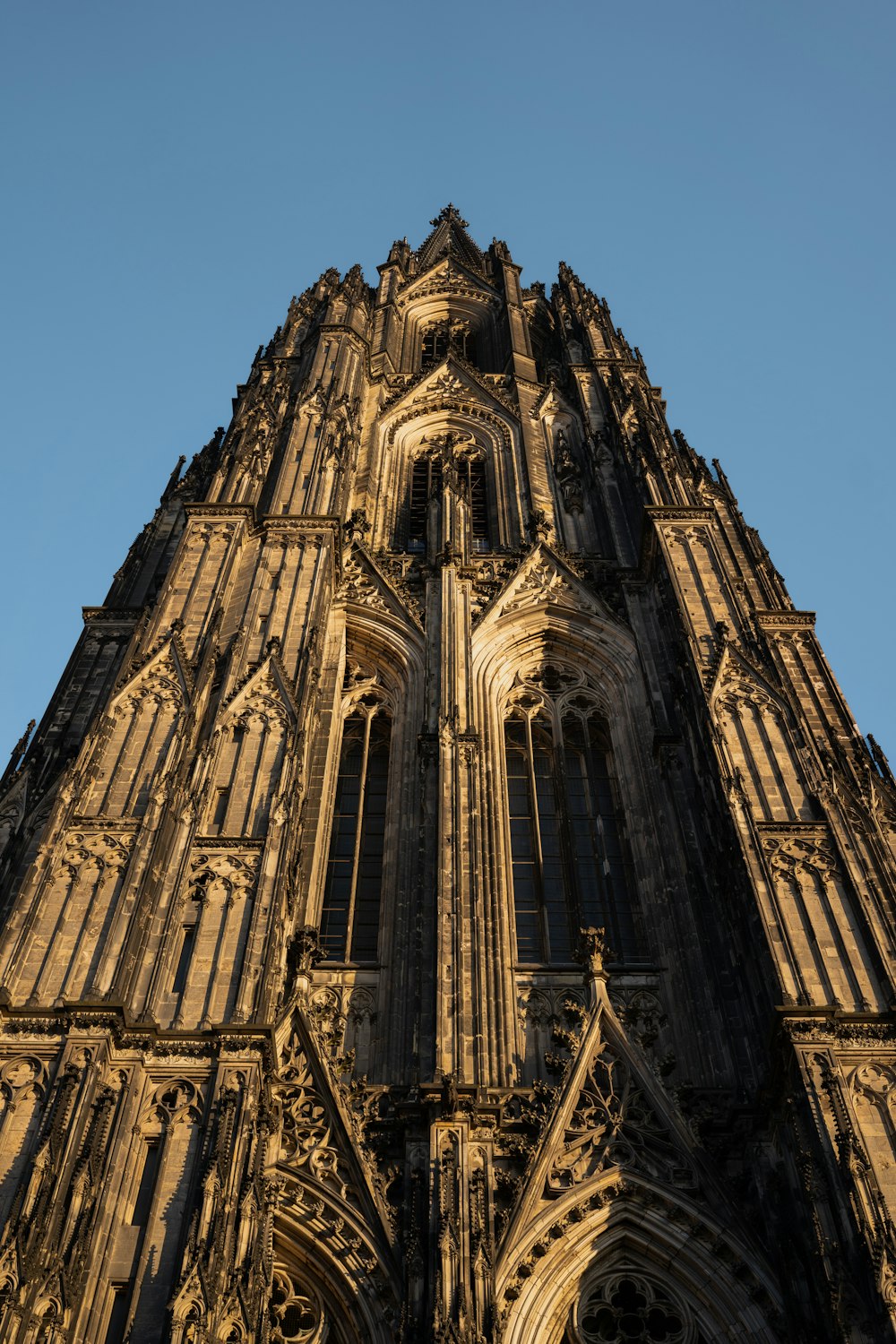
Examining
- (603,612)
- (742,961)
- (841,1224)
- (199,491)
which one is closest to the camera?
(841,1224)

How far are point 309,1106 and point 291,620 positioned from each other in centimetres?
864

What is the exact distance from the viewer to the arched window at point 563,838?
19.8 m

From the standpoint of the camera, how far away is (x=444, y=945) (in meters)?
17.6

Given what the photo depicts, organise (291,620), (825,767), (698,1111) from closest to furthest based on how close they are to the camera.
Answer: (698,1111) → (825,767) → (291,620)

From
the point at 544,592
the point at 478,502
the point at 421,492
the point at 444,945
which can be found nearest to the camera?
the point at 444,945

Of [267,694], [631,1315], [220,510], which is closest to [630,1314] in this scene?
[631,1315]

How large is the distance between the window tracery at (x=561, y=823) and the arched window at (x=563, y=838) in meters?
0.01

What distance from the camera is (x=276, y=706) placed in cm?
1995

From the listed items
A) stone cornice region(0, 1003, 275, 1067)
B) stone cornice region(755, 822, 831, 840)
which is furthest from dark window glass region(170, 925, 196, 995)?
stone cornice region(755, 822, 831, 840)

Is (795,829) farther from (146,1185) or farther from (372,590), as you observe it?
(372,590)

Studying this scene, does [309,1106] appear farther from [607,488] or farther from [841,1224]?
[607,488]

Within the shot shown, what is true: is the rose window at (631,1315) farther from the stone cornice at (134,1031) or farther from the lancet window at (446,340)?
the lancet window at (446,340)

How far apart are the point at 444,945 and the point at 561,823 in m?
4.51

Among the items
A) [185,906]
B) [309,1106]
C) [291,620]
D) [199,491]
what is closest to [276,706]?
[291,620]
